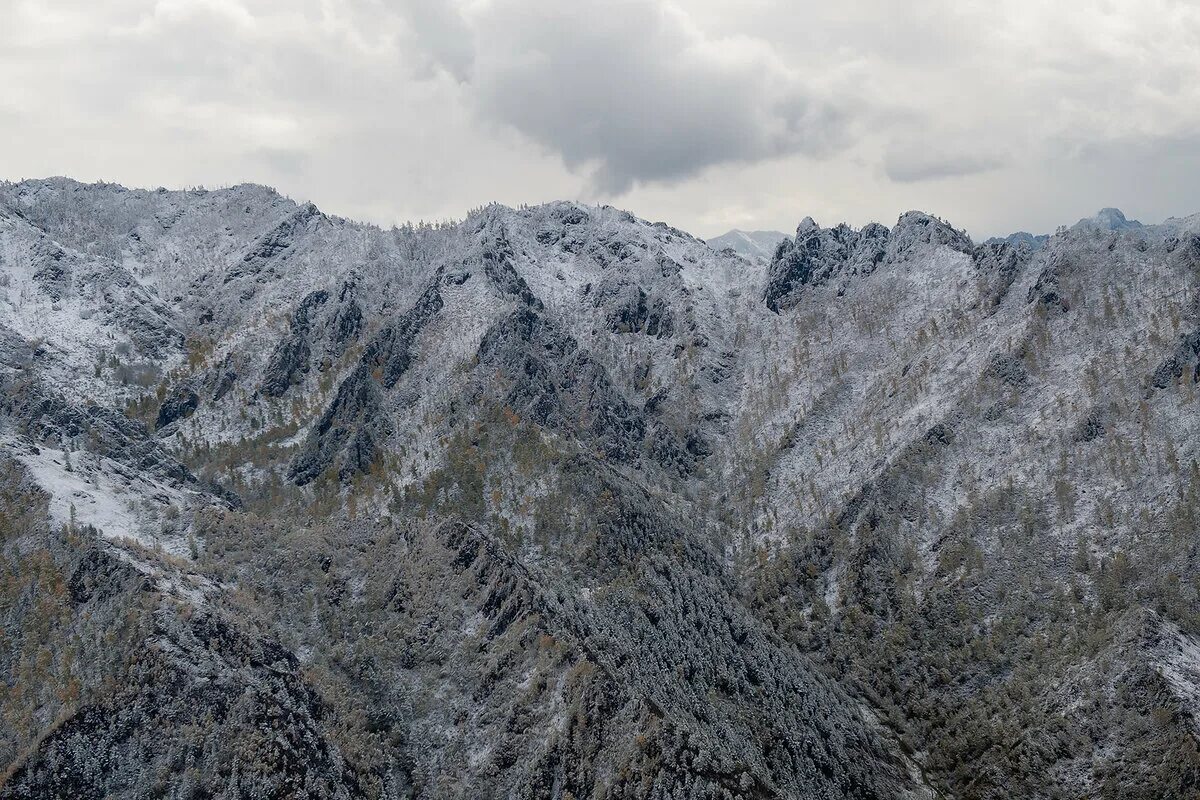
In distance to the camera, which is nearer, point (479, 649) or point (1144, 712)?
point (1144, 712)

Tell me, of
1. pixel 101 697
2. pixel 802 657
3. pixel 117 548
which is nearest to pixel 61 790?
pixel 101 697

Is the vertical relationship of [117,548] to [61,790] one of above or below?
above

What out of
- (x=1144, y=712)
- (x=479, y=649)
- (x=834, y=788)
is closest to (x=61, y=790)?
(x=479, y=649)

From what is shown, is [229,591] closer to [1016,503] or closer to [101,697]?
[101,697]

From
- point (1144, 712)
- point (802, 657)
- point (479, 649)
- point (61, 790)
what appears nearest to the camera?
point (61, 790)

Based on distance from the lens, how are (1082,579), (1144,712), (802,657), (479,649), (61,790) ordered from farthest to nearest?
(802,657) < (1082,579) < (479,649) < (1144,712) < (61,790)

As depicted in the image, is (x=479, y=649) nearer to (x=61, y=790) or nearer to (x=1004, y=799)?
(x=61, y=790)

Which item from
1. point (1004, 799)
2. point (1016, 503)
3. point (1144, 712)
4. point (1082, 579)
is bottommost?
point (1004, 799)

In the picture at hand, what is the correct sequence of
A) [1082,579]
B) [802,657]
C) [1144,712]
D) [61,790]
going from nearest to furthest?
1. [61,790]
2. [1144,712]
3. [1082,579]
4. [802,657]

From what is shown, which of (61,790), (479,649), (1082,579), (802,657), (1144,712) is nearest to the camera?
(61,790)
